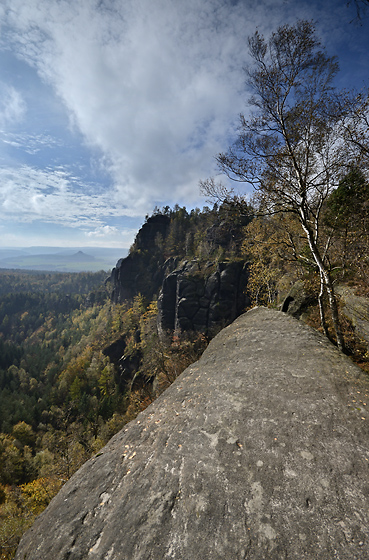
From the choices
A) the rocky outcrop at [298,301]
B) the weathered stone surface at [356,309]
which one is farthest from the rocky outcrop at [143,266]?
the weathered stone surface at [356,309]

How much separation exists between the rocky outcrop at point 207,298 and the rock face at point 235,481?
138ft

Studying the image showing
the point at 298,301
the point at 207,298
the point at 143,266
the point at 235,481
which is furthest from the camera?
the point at 143,266

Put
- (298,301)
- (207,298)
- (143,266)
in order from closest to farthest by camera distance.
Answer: (298,301) < (207,298) < (143,266)

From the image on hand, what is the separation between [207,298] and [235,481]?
47217 millimetres

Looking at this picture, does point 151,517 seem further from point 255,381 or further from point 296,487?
point 255,381

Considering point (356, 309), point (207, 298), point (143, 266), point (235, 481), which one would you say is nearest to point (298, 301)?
point (356, 309)

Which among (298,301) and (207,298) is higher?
(298,301)

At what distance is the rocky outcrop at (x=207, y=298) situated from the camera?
4816 cm

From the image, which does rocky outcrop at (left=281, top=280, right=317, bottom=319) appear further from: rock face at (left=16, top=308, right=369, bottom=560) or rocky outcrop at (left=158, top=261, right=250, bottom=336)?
rocky outcrop at (left=158, top=261, right=250, bottom=336)

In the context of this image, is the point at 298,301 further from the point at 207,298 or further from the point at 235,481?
the point at 207,298

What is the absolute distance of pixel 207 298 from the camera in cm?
5066

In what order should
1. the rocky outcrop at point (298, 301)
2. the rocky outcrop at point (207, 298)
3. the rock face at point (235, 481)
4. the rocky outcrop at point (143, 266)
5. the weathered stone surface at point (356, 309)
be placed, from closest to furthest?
the rock face at point (235, 481) → the weathered stone surface at point (356, 309) → the rocky outcrop at point (298, 301) → the rocky outcrop at point (207, 298) → the rocky outcrop at point (143, 266)

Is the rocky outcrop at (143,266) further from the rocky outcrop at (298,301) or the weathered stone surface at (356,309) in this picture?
the weathered stone surface at (356,309)

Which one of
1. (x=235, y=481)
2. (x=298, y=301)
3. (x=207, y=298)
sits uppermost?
(x=298, y=301)
